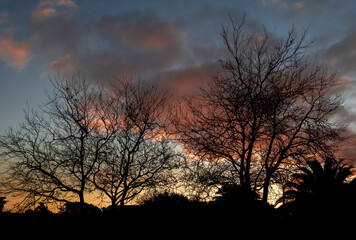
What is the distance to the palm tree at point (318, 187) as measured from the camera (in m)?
18.0

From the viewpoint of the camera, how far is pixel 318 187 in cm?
1986

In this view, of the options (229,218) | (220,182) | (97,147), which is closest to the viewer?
(229,218)

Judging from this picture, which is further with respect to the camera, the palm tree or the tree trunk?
the palm tree

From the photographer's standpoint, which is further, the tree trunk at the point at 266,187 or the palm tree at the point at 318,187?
the palm tree at the point at 318,187

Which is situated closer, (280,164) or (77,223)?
(77,223)

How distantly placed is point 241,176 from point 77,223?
9.75 m

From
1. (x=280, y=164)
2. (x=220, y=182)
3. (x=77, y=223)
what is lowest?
(x=77, y=223)

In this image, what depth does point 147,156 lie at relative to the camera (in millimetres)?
23938

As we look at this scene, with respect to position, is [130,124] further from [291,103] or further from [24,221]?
[291,103]

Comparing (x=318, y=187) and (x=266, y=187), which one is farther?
(x=318, y=187)

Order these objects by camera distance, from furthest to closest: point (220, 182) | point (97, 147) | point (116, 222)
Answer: point (97, 147)
point (220, 182)
point (116, 222)

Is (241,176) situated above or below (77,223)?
above

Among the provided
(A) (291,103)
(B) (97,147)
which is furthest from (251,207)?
(B) (97,147)

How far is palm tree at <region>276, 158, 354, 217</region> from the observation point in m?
18.0
